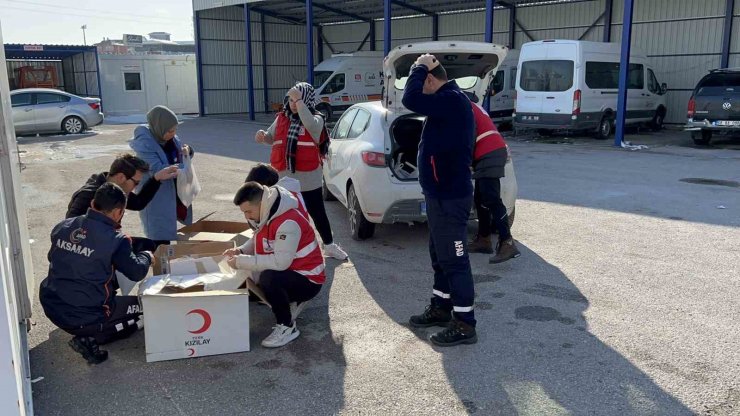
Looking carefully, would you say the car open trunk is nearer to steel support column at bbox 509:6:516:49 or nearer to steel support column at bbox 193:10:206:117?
steel support column at bbox 509:6:516:49

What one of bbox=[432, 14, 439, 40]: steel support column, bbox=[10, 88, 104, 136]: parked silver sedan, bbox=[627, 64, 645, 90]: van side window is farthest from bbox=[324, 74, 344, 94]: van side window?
bbox=[627, 64, 645, 90]: van side window

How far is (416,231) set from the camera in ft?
23.1

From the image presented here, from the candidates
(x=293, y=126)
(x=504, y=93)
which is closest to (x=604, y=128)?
(x=504, y=93)

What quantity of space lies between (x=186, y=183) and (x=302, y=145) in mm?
1227

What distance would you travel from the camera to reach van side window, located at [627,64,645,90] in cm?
1783

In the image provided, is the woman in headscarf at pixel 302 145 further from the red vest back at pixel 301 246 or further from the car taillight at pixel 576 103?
the car taillight at pixel 576 103

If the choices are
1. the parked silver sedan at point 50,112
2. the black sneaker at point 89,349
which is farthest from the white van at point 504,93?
the black sneaker at point 89,349

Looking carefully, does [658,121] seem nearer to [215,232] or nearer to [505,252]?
[505,252]

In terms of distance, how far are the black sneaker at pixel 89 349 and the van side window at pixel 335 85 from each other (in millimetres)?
20180

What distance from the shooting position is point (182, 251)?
436cm

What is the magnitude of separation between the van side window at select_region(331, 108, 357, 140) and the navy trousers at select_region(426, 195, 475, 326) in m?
3.52

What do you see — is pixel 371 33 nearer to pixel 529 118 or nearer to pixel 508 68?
pixel 508 68

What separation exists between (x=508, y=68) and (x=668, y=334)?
56.0ft

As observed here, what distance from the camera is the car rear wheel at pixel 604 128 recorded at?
17203mm
